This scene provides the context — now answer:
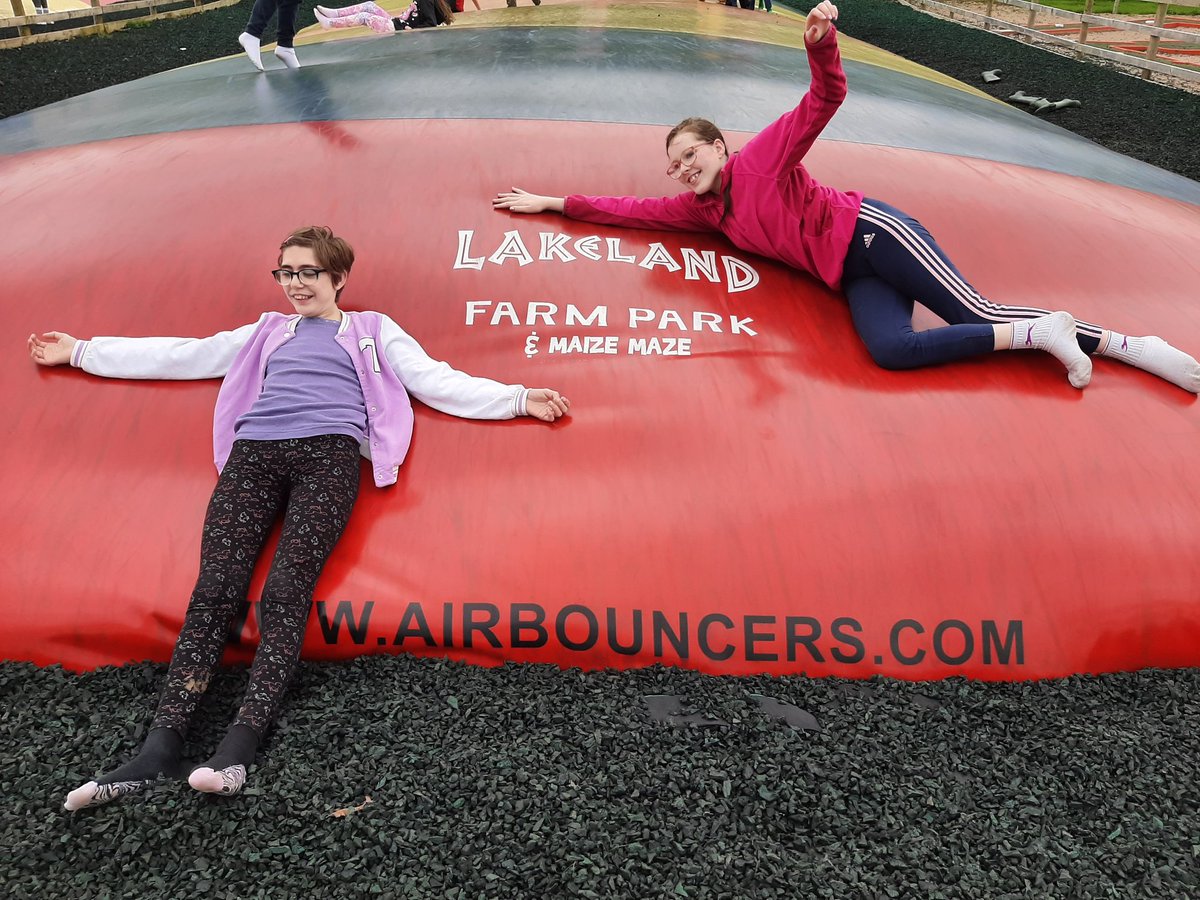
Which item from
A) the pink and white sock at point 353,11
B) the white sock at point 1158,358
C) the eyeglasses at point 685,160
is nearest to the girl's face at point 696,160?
the eyeglasses at point 685,160

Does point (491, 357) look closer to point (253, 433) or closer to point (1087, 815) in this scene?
point (253, 433)

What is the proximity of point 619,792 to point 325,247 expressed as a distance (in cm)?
128

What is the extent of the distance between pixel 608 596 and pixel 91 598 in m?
1.06

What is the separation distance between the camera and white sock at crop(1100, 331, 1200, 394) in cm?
231

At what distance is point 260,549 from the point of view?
193 centimetres

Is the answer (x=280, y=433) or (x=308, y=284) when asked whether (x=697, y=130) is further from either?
(x=280, y=433)

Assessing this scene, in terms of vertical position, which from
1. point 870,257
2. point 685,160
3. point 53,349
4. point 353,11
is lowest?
point 53,349

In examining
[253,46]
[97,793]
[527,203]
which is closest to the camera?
[97,793]

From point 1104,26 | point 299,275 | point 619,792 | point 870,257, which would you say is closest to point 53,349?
point 299,275

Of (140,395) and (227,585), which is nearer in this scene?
(227,585)

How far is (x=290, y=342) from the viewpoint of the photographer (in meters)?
2.09

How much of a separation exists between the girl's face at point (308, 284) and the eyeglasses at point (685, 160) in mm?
867

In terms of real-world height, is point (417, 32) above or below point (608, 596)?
above

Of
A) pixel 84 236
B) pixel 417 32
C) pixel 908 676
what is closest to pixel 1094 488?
pixel 908 676
